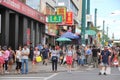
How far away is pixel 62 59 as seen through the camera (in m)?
37.0

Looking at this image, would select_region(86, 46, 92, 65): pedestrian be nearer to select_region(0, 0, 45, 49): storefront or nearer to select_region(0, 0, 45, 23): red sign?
select_region(0, 0, 45, 49): storefront

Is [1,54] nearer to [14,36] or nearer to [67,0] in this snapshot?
[14,36]

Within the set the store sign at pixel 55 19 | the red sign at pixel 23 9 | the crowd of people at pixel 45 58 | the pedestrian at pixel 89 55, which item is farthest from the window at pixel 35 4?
the pedestrian at pixel 89 55

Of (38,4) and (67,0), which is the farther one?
(67,0)

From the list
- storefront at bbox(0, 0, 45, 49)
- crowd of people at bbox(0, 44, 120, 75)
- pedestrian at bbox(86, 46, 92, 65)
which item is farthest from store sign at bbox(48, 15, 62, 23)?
crowd of people at bbox(0, 44, 120, 75)

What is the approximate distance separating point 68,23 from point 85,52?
54.9ft

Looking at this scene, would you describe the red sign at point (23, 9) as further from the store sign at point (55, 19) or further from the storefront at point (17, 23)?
the store sign at point (55, 19)

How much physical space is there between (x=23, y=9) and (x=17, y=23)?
1296 millimetres

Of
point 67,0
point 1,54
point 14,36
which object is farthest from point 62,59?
point 67,0

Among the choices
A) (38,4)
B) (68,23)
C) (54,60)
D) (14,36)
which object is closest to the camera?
(54,60)

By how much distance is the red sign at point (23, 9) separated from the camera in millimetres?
32375

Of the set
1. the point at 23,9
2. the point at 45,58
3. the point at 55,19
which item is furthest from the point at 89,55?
the point at 55,19

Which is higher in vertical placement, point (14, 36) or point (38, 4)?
point (38, 4)

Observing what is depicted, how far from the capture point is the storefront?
33.3m
